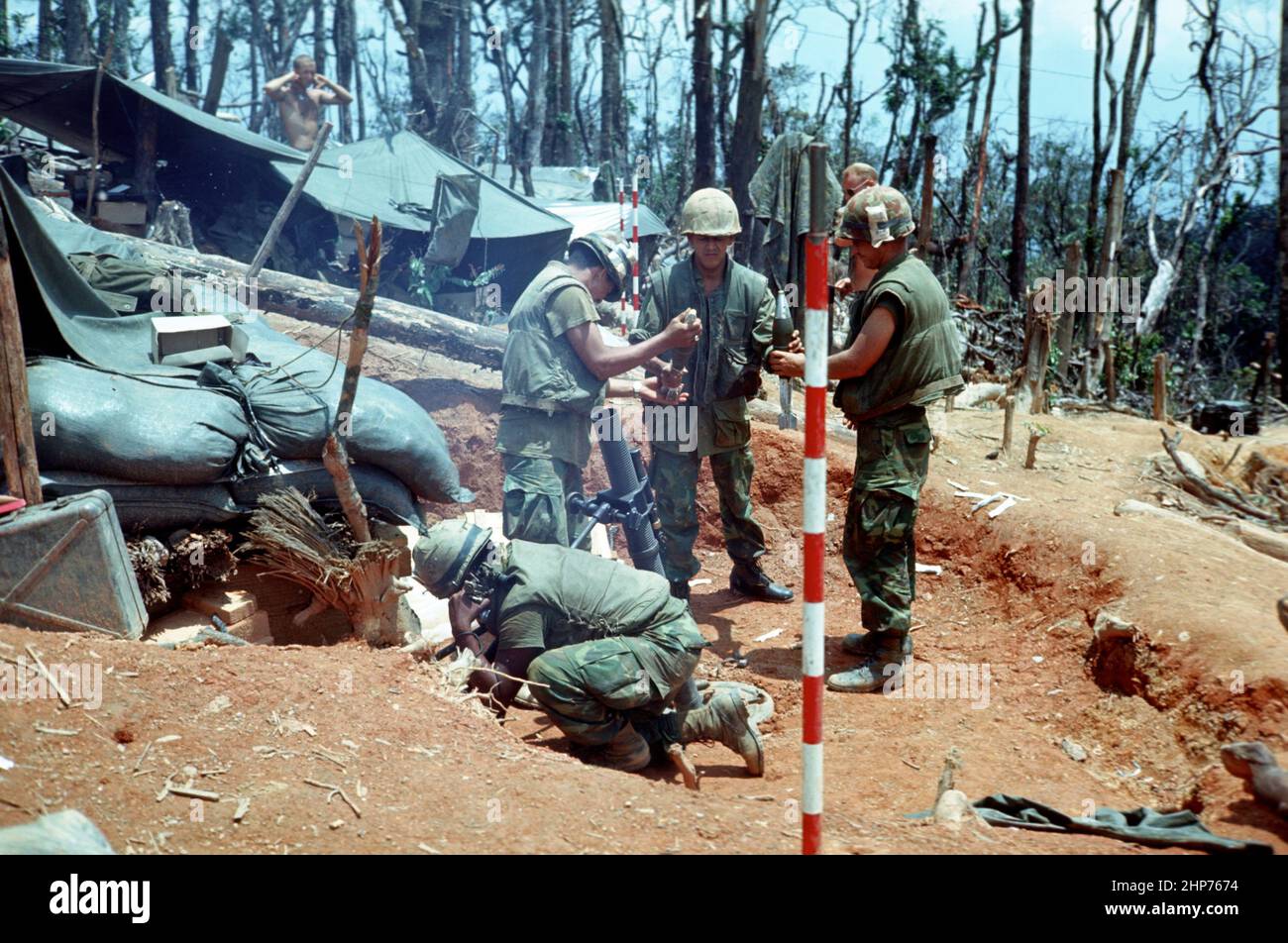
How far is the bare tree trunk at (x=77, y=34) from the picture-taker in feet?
67.9

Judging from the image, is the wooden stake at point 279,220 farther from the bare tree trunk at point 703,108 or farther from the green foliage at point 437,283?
the bare tree trunk at point 703,108

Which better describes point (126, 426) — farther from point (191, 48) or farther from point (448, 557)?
point (191, 48)

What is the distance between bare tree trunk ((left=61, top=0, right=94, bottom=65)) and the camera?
2070 centimetres

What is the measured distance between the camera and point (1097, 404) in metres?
10.9

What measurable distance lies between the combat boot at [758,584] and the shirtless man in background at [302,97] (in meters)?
8.04

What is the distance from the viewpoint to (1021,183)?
1599 cm

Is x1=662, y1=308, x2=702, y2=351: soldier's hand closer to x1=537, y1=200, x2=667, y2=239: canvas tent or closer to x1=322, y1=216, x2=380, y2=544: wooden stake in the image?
x1=322, y1=216, x2=380, y2=544: wooden stake

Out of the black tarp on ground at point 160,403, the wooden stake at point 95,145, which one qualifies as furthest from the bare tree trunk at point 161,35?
the black tarp on ground at point 160,403

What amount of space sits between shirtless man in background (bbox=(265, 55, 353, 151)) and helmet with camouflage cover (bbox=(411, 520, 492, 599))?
8937 millimetres

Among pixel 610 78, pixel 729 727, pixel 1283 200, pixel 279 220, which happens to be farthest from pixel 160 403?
pixel 610 78

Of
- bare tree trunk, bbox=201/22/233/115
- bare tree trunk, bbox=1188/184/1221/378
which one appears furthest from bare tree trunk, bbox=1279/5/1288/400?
bare tree trunk, bbox=201/22/233/115

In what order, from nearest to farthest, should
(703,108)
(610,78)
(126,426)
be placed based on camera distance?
(126,426), (703,108), (610,78)

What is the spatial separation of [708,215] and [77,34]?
Answer: 2122cm

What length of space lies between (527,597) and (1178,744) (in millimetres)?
2535
